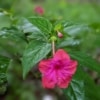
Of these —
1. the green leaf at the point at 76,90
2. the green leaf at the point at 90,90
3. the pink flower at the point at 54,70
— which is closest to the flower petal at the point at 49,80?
the pink flower at the point at 54,70

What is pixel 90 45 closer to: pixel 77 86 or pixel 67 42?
pixel 67 42

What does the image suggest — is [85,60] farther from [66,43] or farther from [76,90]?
[66,43]

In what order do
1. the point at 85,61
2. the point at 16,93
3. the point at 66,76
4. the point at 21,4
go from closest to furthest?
the point at 66,76, the point at 85,61, the point at 16,93, the point at 21,4

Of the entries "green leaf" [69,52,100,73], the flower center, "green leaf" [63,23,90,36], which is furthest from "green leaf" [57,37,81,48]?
the flower center

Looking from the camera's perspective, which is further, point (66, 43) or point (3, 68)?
point (66, 43)

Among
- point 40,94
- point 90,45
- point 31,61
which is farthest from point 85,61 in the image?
point 40,94

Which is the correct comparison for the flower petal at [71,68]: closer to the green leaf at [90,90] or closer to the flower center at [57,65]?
the flower center at [57,65]

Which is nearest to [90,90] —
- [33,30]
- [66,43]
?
[66,43]
